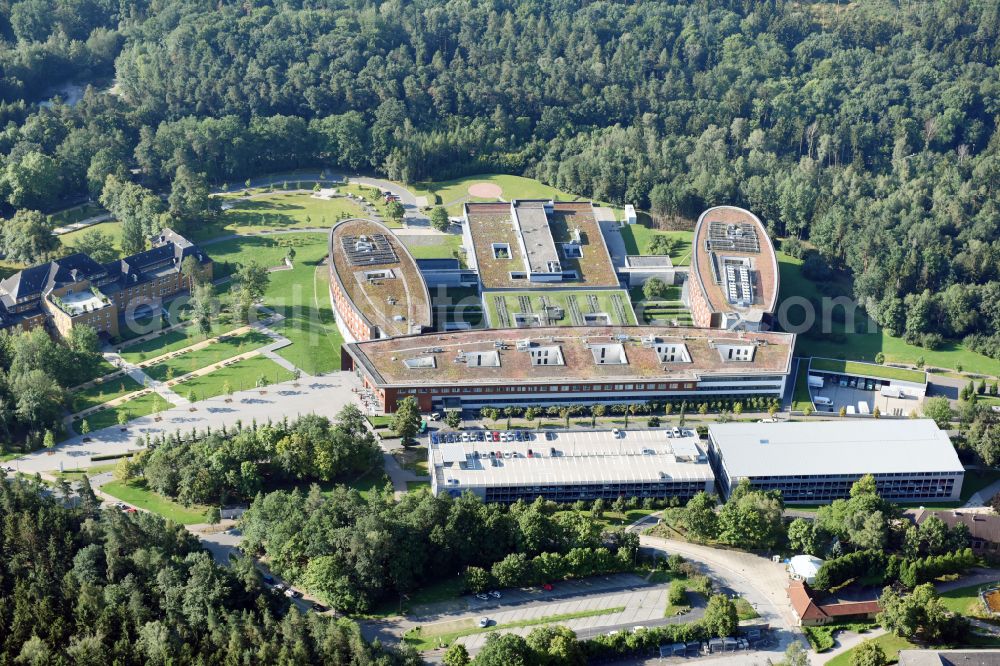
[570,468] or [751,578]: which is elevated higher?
[570,468]

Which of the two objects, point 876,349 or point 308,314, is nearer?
point 876,349

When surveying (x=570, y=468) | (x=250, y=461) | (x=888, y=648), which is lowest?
(x=888, y=648)

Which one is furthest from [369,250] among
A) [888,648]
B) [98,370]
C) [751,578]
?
[888,648]

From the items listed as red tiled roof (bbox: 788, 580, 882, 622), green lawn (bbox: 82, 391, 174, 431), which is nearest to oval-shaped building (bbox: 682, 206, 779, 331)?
red tiled roof (bbox: 788, 580, 882, 622)

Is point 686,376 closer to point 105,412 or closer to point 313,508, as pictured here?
point 313,508

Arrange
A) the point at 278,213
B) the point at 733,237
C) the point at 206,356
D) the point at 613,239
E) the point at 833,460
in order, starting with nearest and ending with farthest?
1. the point at 833,460
2. the point at 206,356
3. the point at 733,237
4. the point at 613,239
5. the point at 278,213

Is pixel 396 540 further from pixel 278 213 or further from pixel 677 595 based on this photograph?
pixel 278 213

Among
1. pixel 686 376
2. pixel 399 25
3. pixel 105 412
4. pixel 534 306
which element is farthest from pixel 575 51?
pixel 105 412
